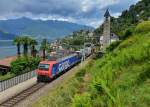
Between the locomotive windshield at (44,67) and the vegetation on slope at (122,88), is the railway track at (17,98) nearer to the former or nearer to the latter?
the locomotive windshield at (44,67)

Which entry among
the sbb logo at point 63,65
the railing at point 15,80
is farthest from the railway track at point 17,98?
the sbb logo at point 63,65

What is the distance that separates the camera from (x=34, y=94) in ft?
114

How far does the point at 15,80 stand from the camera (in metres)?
44.2

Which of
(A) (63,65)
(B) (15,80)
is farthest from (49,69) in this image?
→ (A) (63,65)

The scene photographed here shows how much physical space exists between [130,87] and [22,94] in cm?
2318

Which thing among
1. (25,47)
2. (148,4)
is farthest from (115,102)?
(148,4)

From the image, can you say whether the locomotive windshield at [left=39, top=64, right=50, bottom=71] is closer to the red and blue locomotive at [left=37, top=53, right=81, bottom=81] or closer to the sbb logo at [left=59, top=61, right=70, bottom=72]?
the red and blue locomotive at [left=37, top=53, right=81, bottom=81]

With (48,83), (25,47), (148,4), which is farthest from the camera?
(148,4)

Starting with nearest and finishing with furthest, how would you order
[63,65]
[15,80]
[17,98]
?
1. [17,98]
2. [15,80]
3. [63,65]

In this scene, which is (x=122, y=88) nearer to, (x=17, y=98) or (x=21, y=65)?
(x=17, y=98)

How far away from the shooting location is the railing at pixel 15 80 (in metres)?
39.6

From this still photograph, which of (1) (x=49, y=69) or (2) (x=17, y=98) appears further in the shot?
(1) (x=49, y=69)

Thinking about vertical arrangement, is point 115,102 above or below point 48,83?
above

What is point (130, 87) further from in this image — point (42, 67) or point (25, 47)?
point (25, 47)
